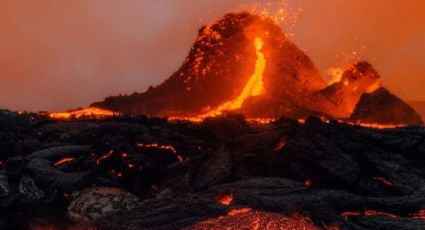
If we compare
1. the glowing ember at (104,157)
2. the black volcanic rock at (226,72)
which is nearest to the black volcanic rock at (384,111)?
the black volcanic rock at (226,72)

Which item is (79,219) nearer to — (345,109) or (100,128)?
(100,128)

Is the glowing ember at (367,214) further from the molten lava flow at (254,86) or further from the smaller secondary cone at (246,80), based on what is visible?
the smaller secondary cone at (246,80)

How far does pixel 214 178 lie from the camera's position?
43.7ft

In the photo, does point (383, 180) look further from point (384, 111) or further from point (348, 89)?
point (348, 89)

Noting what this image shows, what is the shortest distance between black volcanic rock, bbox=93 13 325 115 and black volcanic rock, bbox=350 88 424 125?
7224 millimetres

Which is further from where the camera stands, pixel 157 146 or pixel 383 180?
pixel 157 146

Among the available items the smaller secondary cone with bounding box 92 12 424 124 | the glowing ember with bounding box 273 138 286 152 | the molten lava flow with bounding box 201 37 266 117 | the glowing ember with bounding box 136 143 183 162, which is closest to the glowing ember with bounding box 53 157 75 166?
the glowing ember with bounding box 136 143 183 162

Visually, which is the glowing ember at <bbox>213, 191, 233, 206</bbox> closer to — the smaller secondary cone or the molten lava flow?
the molten lava flow

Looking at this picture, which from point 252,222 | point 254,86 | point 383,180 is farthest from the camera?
point 254,86

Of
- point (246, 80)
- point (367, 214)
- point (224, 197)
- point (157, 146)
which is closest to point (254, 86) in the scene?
point (246, 80)

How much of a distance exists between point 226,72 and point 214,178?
134 ft

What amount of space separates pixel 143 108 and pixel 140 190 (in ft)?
120

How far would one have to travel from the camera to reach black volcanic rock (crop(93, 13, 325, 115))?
165ft

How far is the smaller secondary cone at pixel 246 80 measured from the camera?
48006mm
